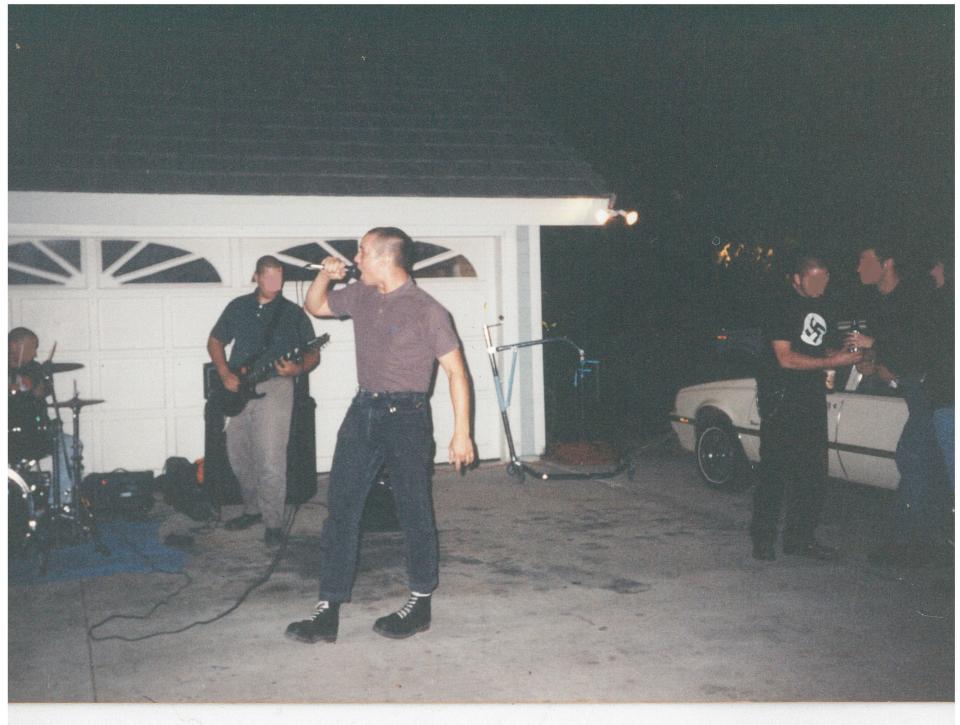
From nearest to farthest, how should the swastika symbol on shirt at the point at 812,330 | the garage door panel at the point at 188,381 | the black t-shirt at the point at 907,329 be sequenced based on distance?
the black t-shirt at the point at 907,329
the swastika symbol on shirt at the point at 812,330
the garage door panel at the point at 188,381

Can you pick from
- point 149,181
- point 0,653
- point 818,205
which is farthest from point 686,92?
point 0,653

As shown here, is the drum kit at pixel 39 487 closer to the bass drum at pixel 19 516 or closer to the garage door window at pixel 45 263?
the bass drum at pixel 19 516

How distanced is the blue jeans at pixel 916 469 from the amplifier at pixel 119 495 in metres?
Result: 5.07

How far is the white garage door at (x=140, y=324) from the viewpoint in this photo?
777cm

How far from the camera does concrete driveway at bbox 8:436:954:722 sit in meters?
3.67

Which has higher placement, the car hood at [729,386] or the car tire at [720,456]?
the car hood at [729,386]

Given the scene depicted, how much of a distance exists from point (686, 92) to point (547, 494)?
9.97m

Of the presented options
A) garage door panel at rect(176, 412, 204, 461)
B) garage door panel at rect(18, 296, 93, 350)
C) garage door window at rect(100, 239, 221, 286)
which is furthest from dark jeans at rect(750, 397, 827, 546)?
garage door panel at rect(18, 296, 93, 350)

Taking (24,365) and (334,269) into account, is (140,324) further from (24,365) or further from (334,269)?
(334,269)

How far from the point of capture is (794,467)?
5.18 metres

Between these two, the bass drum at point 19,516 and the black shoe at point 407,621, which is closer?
the black shoe at point 407,621

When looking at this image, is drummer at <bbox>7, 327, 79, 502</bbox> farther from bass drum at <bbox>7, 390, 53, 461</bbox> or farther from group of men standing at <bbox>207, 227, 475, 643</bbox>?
group of men standing at <bbox>207, 227, 475, 643</bbox>

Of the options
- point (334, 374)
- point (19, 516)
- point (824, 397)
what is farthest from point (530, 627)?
point (334, 374)

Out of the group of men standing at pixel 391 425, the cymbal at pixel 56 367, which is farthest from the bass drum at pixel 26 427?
the group of men standing at pixel 391 425
